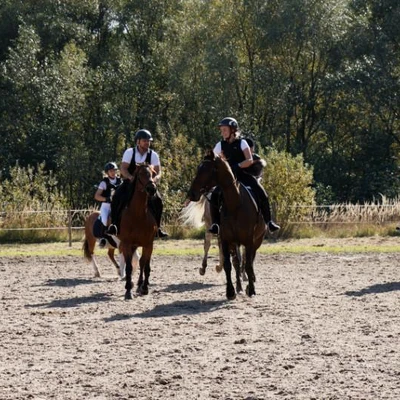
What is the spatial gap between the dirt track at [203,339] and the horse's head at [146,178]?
1.68 metres

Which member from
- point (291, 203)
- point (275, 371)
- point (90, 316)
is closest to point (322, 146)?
point (291, 203)

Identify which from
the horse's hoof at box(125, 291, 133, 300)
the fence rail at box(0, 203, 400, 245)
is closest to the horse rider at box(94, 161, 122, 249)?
the horse's hoof at box(125, 291, 133, 300)

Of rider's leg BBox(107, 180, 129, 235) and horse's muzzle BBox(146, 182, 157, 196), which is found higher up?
horse's muzzle BBox(146, 182, 157, 196)

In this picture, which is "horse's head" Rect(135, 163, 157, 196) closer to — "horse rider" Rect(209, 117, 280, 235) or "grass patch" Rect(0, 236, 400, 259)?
"horse rider" Rect(209, 117, 280, 235)

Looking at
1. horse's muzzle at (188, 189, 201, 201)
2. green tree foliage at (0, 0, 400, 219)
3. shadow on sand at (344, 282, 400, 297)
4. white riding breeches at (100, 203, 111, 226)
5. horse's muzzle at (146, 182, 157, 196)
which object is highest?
green tree foliage at (0, 0, 400, 219)

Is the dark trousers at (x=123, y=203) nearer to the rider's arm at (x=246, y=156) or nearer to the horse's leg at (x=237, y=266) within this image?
the horse's leg at (x=237, y=266)

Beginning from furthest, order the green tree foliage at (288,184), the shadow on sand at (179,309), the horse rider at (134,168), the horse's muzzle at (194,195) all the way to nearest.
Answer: the green tree foliage at (288,184), the horse rider at (134,168), the horse's muzzle at (194,195), the shadow on sand at (179,309)

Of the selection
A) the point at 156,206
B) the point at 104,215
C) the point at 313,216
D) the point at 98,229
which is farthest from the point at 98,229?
the point at 313,216

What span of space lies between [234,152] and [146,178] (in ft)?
4.73

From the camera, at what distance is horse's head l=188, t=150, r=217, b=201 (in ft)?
45.4

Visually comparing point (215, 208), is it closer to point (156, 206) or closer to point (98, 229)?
point (156, 206)

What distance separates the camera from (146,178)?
48.1ft

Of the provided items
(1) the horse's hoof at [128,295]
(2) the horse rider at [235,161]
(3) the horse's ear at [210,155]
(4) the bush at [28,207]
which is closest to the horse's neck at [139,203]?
(2) the horse rider at [235,161]

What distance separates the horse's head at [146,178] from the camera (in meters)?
14.5
